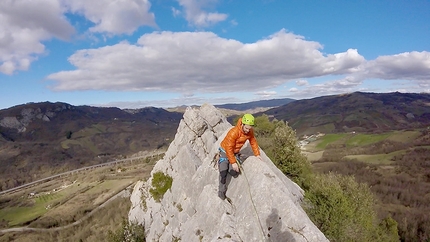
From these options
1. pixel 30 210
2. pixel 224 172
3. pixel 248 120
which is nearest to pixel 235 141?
pixel 248 120

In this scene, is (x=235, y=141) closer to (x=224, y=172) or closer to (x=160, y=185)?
(x=224, y=172)

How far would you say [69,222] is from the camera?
9931 centimetres

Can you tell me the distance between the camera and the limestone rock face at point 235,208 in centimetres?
1341

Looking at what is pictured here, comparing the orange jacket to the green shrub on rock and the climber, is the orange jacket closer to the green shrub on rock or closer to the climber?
the climber

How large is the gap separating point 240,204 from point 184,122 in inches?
1014

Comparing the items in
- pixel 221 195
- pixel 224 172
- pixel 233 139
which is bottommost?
pixel 221 195

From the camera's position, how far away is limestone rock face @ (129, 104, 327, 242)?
13.4 meters

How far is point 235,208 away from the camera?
16281 millimetres

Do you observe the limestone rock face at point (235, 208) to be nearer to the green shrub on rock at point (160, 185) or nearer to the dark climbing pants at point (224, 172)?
the dark climbing pants at point (224, 172)

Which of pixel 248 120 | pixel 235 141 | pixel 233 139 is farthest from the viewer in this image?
pixel 235 141

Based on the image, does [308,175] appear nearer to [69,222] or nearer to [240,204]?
[240,204]

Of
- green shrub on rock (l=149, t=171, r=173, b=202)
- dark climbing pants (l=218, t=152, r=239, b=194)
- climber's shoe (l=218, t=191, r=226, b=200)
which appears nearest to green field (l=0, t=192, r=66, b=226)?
green shrub on rock (l=149, t=171, r=173, b=202)

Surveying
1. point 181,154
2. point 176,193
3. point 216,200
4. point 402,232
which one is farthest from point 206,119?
point 402,232

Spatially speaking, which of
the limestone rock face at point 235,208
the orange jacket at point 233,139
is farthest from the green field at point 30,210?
the orange jacket at point 233,139
